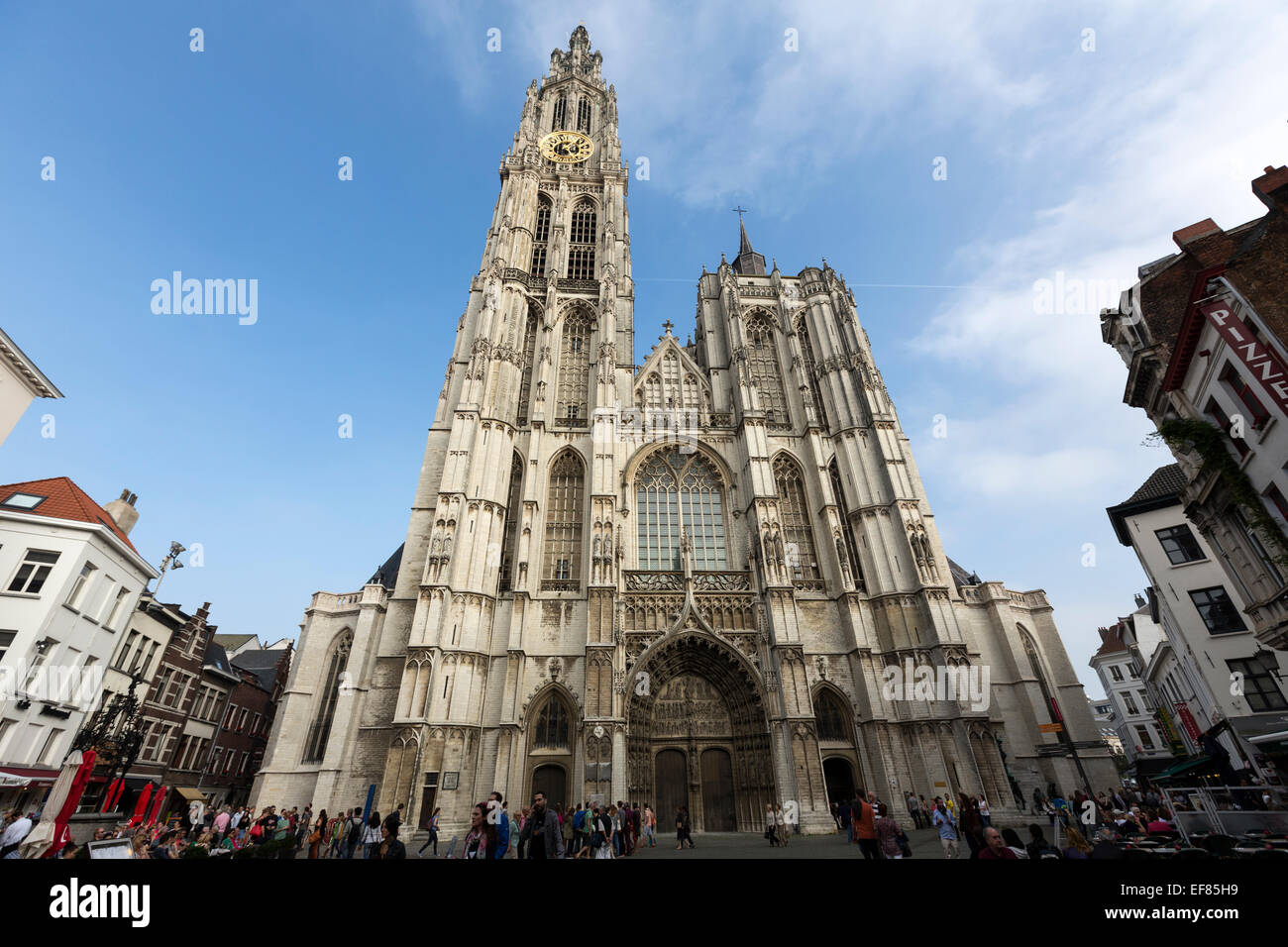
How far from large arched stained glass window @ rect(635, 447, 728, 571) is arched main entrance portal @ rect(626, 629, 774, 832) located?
4.12 meters

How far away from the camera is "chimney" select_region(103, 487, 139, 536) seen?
857 inches

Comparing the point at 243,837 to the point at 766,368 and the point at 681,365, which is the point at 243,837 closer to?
the point at 681,365

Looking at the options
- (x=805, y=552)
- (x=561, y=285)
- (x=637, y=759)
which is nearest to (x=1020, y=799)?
(x=805, y=552)

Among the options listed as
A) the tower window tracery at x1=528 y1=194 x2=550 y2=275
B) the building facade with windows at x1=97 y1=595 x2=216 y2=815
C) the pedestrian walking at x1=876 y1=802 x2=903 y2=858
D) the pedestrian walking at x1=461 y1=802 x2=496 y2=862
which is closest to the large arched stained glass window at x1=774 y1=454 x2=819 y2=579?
the pedestrian walking at x1=876 y1=802 x2=903 y2=858

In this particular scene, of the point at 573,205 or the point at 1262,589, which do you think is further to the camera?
the point at 573,205

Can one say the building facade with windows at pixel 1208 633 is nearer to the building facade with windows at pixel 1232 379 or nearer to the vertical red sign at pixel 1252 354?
the building facade with windows at pixel 1232 379

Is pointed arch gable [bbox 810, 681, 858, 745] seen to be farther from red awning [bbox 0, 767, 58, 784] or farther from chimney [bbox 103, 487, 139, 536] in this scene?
chimney [bbox 103, 487, 139, 536]

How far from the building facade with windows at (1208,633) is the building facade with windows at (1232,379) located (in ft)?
6.84

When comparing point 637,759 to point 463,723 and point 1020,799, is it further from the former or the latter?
point 1020,799

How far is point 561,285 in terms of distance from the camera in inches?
1172

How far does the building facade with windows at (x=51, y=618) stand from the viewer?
617 inches

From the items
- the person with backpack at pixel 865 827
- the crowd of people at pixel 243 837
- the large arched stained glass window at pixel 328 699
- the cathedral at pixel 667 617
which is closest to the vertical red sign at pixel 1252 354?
the person with backpack at pixel 865 827

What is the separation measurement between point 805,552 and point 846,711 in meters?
6.48
